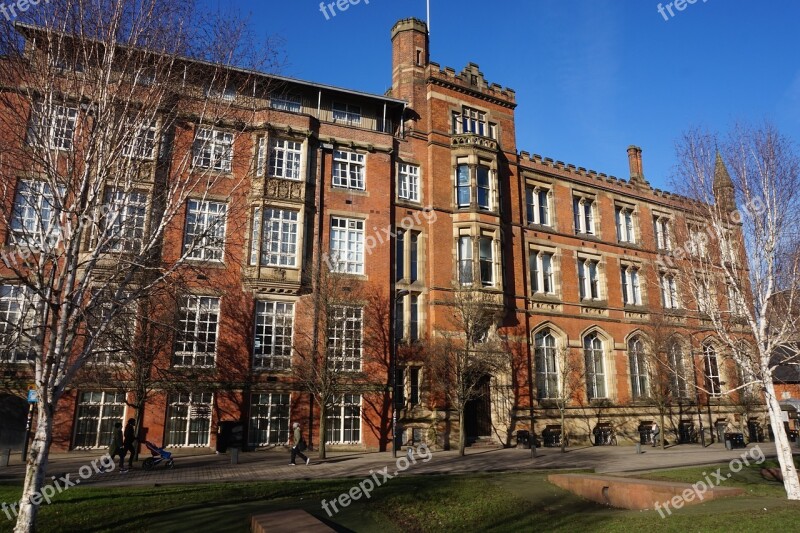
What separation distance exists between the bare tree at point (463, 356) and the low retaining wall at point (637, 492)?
9.97 meters

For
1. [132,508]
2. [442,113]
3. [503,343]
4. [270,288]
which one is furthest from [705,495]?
[442,113]

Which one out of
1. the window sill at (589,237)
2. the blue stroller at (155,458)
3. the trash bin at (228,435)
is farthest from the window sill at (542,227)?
the blue stroller at (155,458)

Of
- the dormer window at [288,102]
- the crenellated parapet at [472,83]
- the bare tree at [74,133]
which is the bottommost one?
the bare tree at [74,133]

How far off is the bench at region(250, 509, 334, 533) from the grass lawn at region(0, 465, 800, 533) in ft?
3.18

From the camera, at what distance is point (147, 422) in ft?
72.0

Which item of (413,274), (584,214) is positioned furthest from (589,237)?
(413,274)

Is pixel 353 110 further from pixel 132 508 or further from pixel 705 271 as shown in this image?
pixel 132 508

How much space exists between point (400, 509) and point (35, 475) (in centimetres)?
754

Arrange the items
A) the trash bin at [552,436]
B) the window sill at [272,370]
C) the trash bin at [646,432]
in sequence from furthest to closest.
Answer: the trash bin at [646,432]
the trash bin at [552,436]
the window sill at [272,370]

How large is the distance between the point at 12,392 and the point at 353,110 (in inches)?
853

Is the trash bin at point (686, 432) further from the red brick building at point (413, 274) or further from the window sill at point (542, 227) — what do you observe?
the window sill at point (542, 227)

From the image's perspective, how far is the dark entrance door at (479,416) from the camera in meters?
28.8

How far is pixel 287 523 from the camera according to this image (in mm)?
9266

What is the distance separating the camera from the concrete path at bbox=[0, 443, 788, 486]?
54.0 ft
